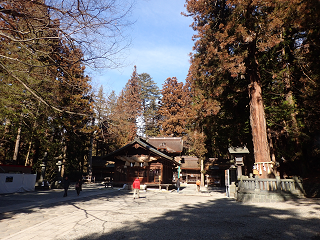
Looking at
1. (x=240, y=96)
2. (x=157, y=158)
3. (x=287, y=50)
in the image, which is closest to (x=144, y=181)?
(x=157, y=158)

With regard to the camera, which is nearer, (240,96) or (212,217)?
(212,217)

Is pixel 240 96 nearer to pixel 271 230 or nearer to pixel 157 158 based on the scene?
pixel 157 158

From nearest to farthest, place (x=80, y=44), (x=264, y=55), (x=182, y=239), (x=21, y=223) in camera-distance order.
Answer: (x=182, y=239) → (x=80, y=44) → (x=21, y=223) → (x=264, y=55)

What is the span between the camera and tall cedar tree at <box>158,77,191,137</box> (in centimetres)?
4534

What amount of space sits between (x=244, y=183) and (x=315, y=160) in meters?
12.0

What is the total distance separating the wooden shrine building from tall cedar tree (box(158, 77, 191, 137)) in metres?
21.0

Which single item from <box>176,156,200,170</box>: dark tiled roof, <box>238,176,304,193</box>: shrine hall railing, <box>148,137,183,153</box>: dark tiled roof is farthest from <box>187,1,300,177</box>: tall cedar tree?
<box>176,156,200,170</box>: dark tiled roof

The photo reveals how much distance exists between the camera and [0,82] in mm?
12414

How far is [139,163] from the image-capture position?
22.9 m

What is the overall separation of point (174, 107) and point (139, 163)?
88.9 ft

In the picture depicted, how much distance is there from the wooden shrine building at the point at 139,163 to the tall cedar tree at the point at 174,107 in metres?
21.0

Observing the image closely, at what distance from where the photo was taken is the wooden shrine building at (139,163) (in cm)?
2278

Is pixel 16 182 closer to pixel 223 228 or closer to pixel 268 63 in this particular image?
pixel 223 228

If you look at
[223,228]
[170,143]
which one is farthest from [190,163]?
[223,228]
